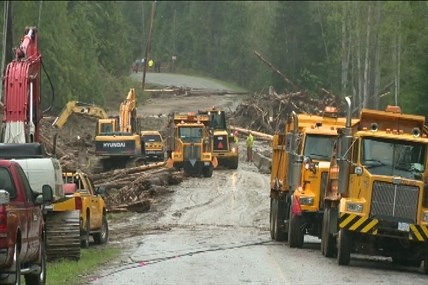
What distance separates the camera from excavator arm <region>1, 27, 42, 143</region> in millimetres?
28141

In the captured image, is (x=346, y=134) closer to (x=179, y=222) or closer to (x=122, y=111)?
(x=179, y=222)

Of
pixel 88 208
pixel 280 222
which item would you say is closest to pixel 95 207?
pixel 88 208

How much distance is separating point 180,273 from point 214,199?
23447 millimetres

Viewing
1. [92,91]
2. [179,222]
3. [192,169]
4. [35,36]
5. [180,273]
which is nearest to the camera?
[180,273]

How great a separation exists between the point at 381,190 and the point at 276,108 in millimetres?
56958

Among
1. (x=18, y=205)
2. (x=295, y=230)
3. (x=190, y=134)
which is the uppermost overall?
(x=18, y=205)

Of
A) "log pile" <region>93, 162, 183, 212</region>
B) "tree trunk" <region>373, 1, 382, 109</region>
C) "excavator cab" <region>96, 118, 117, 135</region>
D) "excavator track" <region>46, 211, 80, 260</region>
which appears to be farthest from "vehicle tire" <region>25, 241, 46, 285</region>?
"tree trunk" <region>373, 1, 382, 109</region>

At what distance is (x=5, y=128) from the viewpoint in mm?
28234

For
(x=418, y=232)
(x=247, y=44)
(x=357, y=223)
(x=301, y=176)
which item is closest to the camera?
(x=418, y=232)

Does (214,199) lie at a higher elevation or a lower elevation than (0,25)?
lower

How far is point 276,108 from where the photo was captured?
79125mm

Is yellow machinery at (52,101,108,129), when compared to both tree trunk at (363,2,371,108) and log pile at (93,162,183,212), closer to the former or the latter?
log pile at (93,162,183,212)

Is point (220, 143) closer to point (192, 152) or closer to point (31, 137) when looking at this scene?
point (192, 152)

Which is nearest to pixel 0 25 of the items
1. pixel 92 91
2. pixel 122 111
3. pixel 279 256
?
pixel 122 111
